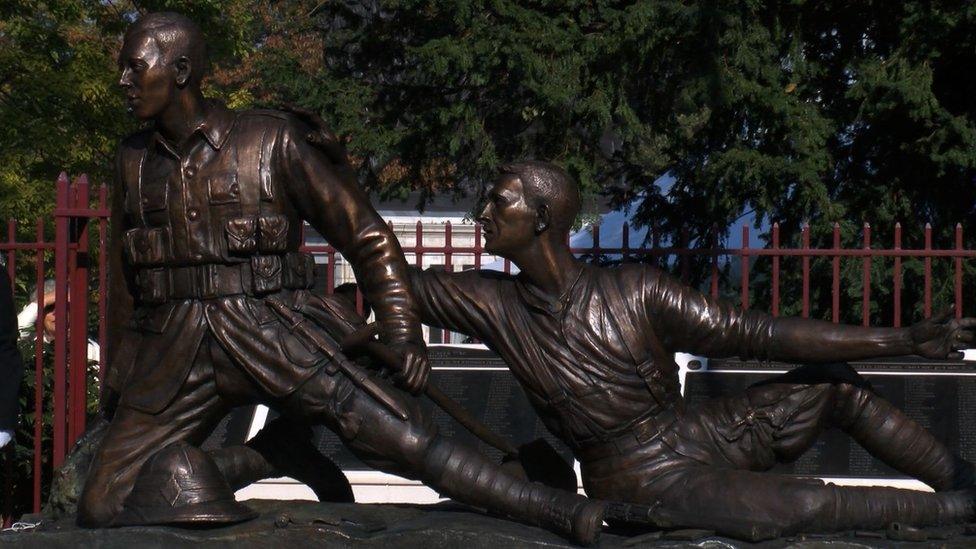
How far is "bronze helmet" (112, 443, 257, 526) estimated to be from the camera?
375 centimetres

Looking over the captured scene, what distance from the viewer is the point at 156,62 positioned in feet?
12.9

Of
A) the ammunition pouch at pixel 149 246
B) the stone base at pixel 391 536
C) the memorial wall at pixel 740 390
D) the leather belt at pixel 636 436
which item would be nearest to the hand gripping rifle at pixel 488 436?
the leather belt at pixel 636 436

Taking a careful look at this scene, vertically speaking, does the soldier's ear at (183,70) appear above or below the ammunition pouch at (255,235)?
above

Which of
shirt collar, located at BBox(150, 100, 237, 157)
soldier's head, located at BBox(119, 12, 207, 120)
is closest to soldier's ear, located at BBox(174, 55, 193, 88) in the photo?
soldier's head, located at BBox(119, 12, 207, 120)

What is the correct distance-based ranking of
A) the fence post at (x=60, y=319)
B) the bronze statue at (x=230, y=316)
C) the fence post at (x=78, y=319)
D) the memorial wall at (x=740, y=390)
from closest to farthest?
1. the bronze statue at (x=230, y=316)
2. the memorial wall at (x=740, y=390)
3. the fence post at (x=60, y=319)
4. the fence post at (x=78, y=319)

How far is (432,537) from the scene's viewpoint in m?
3.77

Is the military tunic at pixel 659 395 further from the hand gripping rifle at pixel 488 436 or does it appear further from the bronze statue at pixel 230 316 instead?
the bronze statue at pixel 230 316

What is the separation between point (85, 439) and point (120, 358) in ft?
1.06

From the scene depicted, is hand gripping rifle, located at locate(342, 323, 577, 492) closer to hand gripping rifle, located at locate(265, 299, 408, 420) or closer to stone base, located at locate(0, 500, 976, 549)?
hand gripping rifle, located at locate(265, 299, 408, 420)

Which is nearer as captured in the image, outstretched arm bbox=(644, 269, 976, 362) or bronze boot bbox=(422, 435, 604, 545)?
bronze boot bbox=(422, 435, 604, 545)

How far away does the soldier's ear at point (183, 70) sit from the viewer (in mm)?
3959

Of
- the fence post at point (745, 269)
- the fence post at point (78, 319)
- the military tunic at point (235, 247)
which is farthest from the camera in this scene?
the fence post at point (745, 269)

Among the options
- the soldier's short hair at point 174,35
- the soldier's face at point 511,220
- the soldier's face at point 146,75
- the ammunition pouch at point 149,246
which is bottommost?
the ammunition pouch at point 149,246

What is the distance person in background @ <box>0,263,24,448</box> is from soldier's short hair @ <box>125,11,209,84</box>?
4.18 feet
